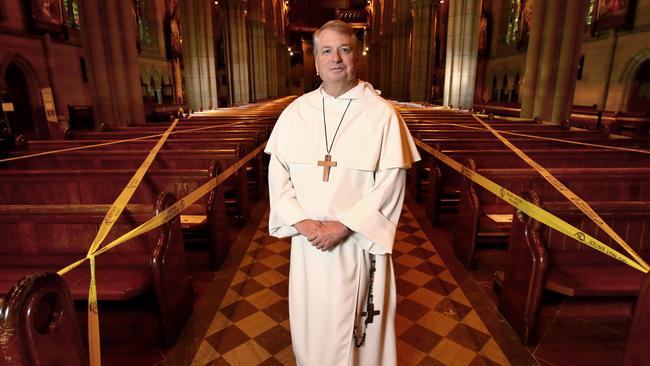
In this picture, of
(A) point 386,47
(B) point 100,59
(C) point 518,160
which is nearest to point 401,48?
(A) point 386,47

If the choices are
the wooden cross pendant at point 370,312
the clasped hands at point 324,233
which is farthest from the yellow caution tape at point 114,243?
the wooden cross pendant at point 370,312

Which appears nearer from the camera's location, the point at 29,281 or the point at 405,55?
the point at 29,281

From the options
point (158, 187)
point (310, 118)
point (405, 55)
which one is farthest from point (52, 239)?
point (405, 55)

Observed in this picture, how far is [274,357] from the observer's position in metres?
2.78

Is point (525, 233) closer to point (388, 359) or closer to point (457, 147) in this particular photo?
point (388, 359)

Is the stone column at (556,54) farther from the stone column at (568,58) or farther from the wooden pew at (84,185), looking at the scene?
the wooden pew at (84,185)

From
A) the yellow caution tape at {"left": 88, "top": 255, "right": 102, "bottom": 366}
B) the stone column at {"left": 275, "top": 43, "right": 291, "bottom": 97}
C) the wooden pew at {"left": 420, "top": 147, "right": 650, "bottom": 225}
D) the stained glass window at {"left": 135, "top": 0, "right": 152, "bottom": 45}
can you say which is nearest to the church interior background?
→ the stained glass window at {"left": 135, "top": 0, "right": 152, "bottom": 45}

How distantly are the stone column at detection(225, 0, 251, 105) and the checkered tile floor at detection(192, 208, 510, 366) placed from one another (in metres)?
19.2

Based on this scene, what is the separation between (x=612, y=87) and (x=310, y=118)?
19.2m

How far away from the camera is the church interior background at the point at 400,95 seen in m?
2.93

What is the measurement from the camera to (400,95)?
84.7ft

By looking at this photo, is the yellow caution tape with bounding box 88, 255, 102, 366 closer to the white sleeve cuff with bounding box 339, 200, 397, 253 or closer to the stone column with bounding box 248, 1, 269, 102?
the white sleeve cuff with bounding box 339, 200, 397, 253

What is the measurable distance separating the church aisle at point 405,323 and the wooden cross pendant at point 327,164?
1.65 m

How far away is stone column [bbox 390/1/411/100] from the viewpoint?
83.1 ft
